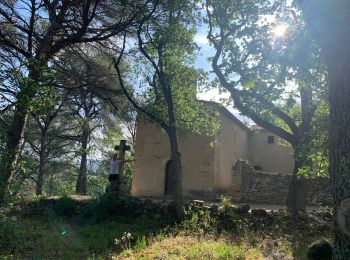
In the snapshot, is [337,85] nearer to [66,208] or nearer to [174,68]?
[174,68]

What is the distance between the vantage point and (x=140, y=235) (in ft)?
34.4

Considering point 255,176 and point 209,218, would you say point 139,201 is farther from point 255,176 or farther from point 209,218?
point 255,176

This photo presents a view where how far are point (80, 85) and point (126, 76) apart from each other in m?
4.12

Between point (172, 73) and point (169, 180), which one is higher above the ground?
point (172, 73)

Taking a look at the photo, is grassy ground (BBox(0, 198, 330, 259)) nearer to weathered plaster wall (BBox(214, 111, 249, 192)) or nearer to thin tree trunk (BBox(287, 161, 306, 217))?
thin tree trunk (BBox(287, 161, 306, 217))

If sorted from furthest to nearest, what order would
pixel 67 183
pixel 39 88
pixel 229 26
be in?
pixel 67 183
pixel 229 26
pixel 39 88

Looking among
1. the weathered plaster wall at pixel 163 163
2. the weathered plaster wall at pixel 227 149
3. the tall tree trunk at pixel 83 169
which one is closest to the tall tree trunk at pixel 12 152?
the weathered plaster wall at pixel 163 163

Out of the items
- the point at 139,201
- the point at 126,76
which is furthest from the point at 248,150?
the point at 139,201

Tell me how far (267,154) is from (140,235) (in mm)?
18929

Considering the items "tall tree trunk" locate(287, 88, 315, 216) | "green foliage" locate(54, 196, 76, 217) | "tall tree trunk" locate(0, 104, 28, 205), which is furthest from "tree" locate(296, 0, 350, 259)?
"green foliage" locate(54, 196, 76, 217)

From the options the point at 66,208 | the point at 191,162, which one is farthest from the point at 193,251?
the point at 191,162

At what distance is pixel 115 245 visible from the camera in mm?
9273

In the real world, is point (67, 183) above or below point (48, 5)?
below

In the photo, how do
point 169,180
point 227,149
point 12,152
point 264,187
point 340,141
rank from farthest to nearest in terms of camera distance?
1. point 227,149
2. point 169,180
3. point 264,187
4. point 12,152
5. point 340,141
